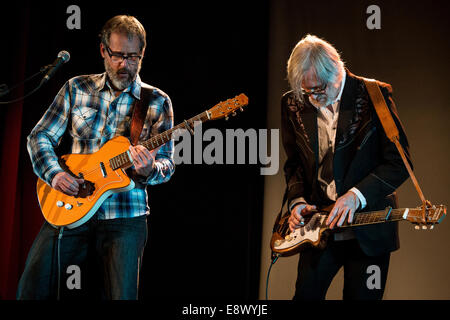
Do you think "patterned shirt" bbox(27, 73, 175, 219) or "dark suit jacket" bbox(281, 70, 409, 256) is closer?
"dark suit jacket" bbox(281, 70, 409, 256)

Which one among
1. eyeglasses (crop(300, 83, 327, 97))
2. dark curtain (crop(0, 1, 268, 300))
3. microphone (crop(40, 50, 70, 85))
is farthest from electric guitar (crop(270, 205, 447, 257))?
microphone (crop(40, 50, 70, 85))

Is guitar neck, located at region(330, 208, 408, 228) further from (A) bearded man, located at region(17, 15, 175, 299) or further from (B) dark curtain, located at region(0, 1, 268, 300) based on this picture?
(B) dark curtain, located at region(0, 1, 268, 300)

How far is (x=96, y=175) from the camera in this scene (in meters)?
3.08

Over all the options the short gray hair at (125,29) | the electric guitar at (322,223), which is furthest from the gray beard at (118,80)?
the electric guitar at (322,223)

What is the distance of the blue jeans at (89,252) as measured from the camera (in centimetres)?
287

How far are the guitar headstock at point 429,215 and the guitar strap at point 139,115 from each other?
158 centimetres

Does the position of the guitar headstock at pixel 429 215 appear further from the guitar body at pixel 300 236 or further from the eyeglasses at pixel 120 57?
the eyeglasses at pixel 120 57

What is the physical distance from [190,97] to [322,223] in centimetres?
200

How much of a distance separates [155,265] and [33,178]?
3.98 ft

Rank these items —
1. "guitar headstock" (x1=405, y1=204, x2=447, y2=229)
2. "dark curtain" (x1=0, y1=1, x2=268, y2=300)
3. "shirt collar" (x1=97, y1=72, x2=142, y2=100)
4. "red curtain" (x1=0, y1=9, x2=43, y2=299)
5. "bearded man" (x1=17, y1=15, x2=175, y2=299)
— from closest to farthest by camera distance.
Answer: "guitar headstock" (x1=405, y1=204, x2=447, y2=229), "bearded man" (x1=17, y1=15, x2=175, y2=299), "shirt collar" (x1=97, y1=72, x2=142, y2=100), "red curtain" (x1=0, y1=9, x2=43, y2=299), "dark curtain" (x1=0, y1=1, x2=268, y2=300)

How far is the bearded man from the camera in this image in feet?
9.53

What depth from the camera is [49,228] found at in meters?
3.04
